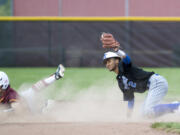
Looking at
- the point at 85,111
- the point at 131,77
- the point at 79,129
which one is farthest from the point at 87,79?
the point at 79,129

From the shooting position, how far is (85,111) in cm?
697

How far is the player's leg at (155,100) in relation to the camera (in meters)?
5.61

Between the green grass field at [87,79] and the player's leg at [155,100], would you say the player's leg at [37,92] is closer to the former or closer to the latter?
the player's leg at [155,100]

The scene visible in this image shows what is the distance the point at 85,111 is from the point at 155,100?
1.58 m

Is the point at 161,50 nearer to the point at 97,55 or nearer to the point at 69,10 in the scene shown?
the point at 97,55

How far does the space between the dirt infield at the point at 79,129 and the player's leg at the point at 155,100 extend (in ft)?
2.47

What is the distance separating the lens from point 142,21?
14531 mm

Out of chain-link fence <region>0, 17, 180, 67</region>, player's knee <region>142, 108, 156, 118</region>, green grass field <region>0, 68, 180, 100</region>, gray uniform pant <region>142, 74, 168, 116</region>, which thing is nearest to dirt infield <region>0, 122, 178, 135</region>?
player's knee <region>142, 108, 156, 118</region>

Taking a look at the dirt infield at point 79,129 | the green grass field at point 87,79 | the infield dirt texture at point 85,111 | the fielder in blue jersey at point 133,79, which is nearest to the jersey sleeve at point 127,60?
the fielder in blue jersey at point 133,79

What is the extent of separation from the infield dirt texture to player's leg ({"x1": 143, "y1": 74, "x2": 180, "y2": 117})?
0.16 meters

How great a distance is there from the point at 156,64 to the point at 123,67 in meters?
8.75

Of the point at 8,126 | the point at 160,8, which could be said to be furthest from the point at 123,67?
the point at 160,8

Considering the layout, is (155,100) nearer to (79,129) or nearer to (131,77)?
(131,77)

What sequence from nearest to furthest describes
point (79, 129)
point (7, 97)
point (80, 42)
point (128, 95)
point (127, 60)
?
point (79, 129)
point (127, 60)
point (128, 95)
point (7, 97)
point (80, 42)
